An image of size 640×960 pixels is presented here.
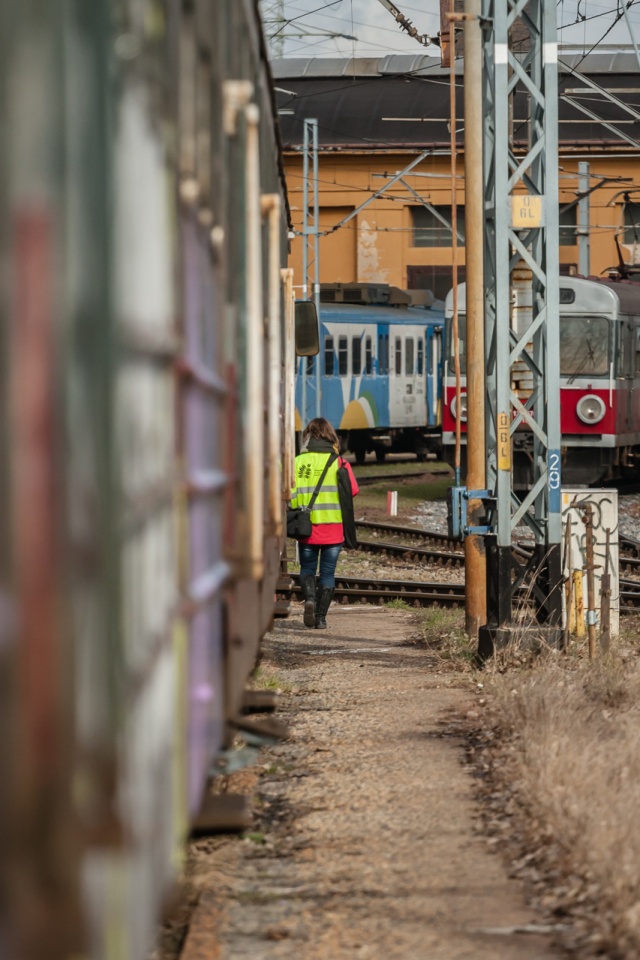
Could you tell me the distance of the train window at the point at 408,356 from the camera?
33406 millimetres

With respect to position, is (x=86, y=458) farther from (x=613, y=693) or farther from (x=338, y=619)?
(x=338, y=619)

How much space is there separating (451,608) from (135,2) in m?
12.2

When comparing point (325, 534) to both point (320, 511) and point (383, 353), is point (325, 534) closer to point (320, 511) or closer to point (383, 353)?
point (320, 511)

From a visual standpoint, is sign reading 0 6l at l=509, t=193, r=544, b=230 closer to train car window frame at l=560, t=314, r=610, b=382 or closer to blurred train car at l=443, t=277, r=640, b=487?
blurred train car at l=443, t=277, r=640, b=487

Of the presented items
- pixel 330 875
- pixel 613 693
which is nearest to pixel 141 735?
pixel 330 875

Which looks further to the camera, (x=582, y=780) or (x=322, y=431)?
(x=322, y=431)

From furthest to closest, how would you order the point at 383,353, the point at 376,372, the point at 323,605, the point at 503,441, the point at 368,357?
the point at 383,353 < the point at 376,372 < the point at 368,357 < the point at 323,605 < the point at 503,441

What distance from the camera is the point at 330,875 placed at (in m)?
5.46

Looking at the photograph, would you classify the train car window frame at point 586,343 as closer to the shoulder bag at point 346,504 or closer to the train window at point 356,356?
the shoulder bag at point 346,504

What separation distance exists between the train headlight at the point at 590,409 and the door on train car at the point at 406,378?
456 inches

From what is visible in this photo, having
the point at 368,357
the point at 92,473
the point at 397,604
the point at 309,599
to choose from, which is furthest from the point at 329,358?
the point at 92,473

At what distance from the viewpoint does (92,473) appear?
1.96 m

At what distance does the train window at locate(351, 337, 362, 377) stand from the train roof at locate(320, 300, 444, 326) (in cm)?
44

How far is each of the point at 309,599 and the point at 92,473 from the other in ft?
35.3
